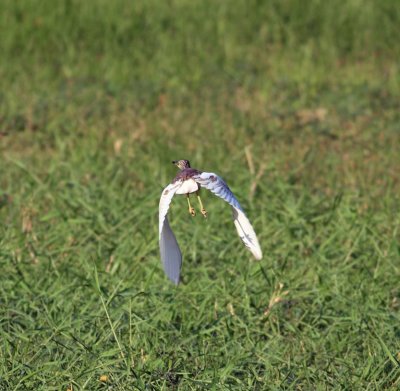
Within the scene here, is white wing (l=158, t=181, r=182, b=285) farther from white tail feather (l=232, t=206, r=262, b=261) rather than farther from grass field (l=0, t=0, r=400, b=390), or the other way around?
grass field (l=0, t=0, r=400, b=390)

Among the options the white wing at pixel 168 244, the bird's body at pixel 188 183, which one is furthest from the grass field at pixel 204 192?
the bird's body at pixel 188 183

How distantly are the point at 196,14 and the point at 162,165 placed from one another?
2303mm

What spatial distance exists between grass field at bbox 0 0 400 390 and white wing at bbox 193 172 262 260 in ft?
1.64

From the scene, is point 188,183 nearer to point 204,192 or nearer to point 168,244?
point 168,244

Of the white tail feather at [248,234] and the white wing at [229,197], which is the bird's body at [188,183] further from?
the white tail feather at [248,234]

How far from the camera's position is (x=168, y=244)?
3422 mm

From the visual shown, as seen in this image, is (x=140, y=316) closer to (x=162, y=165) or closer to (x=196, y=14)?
(x=162, y=165)

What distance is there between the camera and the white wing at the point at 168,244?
128 inches

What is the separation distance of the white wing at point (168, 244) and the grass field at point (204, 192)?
0.44 metres

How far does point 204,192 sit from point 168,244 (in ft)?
7.61

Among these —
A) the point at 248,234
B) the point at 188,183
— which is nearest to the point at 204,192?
the point at 248,234

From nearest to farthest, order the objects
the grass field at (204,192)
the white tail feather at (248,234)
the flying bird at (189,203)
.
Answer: the flying bird at (189,203)
the white tail feather at (248,234)
the grass field at (204,192)

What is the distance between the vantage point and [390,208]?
18.3ft

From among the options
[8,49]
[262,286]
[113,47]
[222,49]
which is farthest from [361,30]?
[262,286]
